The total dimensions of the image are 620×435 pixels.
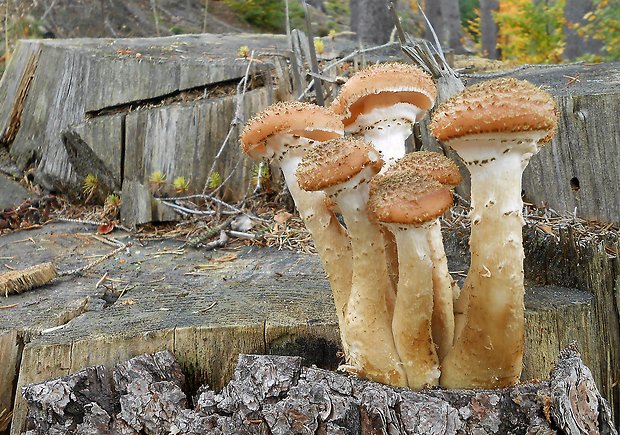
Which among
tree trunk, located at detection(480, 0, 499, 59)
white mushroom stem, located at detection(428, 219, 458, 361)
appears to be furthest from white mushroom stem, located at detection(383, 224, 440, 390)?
tree trunk, located at detection(480, 0, 499, 59)

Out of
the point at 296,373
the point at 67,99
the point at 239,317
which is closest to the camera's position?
the point at 296,373

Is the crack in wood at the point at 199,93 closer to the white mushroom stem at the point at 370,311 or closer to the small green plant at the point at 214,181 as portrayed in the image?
the small green plant at the point at 214,181

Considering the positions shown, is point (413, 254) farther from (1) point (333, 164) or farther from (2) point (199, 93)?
(2) point (199, 93)

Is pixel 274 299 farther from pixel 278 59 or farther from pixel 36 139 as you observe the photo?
pixel 36 139

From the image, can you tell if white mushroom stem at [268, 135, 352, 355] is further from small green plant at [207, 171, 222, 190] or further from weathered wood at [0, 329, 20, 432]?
small green plant at [207, 171, 222, 190]

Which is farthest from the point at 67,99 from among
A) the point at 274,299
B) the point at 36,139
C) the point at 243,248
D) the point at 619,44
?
the point at 619,44
